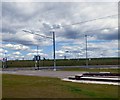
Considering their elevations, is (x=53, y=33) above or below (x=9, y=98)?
above

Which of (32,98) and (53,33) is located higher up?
(53,33)

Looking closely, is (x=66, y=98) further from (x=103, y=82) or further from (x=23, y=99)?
(x=103, y=82)

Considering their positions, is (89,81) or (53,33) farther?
(53,33)

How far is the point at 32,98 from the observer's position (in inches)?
588

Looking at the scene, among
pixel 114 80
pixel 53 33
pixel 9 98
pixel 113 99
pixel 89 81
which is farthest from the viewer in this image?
pixel 53 33

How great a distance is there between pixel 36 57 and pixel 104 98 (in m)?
51.0

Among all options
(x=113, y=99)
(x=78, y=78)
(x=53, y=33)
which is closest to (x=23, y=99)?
(x=113, y=99)

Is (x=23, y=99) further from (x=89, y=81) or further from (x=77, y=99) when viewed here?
(x=89, y=81)

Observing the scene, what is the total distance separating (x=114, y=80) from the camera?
23375mm

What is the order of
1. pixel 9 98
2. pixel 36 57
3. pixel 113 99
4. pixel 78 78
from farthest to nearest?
pixel 36 57 < pixel 78 78 < pixel 9 98 < pixel 113 99

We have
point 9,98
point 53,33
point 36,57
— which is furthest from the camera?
point 36,57

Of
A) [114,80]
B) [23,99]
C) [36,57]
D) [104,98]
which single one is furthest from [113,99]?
[36,57]

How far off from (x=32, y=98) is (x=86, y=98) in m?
2.72

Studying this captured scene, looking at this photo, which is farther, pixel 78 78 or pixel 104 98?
pixel 78 78
